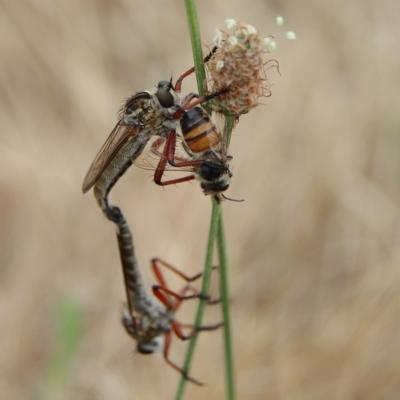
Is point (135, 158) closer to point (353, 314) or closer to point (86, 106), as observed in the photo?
point (353, 314)

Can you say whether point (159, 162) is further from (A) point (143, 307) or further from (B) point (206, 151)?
(A) point (143, 307)

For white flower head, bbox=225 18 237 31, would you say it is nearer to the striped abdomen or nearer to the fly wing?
the striped abdomen

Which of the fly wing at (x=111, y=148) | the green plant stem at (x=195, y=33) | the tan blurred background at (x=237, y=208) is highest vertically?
the tan blurred background at (x=237, y=208)

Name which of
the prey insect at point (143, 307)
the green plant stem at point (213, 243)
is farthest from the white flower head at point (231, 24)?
the prey insect at point (143, 307)

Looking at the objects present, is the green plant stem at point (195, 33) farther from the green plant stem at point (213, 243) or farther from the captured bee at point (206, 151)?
the captured bee at point (206, 151)

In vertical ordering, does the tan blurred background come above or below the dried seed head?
above

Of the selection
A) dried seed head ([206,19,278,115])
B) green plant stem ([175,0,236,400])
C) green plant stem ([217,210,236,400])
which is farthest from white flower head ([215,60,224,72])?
green plant stem ([217,210,236,400])
